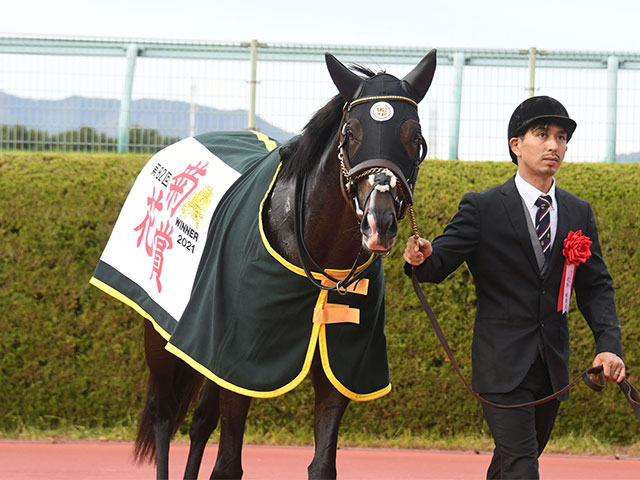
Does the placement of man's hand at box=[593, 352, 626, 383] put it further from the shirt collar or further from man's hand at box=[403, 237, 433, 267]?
man's hand at box=[403, 237, 433, 267]

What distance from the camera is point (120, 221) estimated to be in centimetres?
520

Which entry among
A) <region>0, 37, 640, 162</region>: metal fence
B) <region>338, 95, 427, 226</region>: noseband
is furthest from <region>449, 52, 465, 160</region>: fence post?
<region>338, 95, 427, 226</region>: noseband

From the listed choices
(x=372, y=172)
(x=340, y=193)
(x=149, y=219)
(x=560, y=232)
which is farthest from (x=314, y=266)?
(x=149, y=219)

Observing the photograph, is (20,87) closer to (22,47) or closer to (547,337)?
(22,47)

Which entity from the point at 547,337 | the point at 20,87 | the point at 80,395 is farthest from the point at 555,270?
the point at 20,87

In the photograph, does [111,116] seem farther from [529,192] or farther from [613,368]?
[613,368]

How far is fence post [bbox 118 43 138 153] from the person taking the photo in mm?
8211

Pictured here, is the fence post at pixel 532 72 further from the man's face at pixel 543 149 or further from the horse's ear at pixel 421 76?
the horse's ear at pixel 421 76

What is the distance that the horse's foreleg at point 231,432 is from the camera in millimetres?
3684

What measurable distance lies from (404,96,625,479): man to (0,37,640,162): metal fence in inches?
175

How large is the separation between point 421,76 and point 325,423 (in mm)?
1403

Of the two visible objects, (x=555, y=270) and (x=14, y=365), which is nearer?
(x=555, y=270)

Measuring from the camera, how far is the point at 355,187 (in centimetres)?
309

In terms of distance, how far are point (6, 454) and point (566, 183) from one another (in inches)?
174
